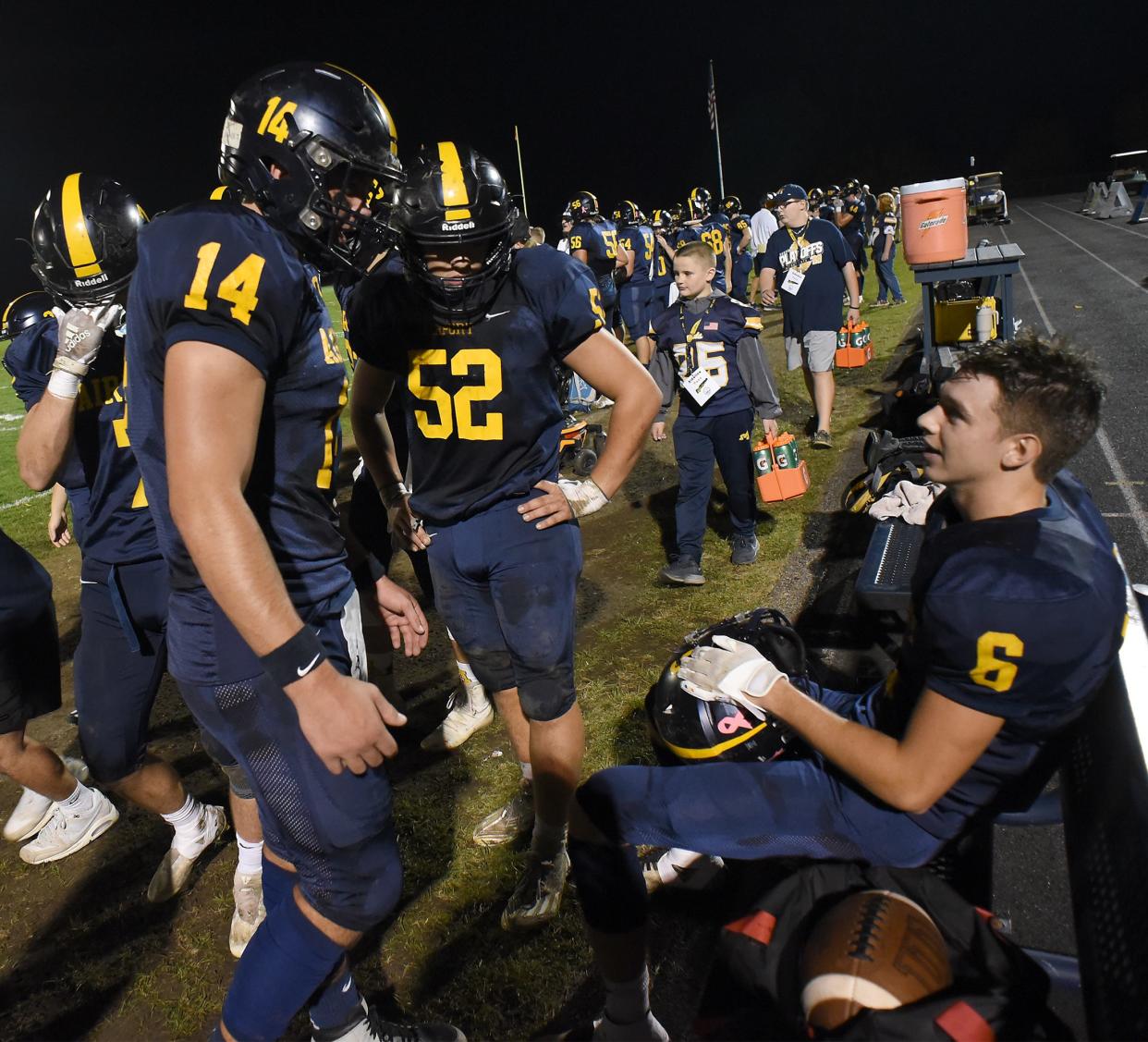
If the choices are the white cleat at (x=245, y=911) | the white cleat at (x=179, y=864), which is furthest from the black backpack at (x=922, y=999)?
the white cleat at (x=179, y=864)

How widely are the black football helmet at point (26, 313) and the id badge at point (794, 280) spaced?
6.23 m

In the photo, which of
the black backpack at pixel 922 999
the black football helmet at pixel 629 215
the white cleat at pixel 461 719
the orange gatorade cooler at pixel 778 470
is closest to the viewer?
the black backpack at pixel 922 999

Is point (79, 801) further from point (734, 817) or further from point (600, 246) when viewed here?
point (600, 246)

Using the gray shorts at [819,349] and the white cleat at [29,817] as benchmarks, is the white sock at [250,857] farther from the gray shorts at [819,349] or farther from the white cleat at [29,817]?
the gray shorts at [819,349]

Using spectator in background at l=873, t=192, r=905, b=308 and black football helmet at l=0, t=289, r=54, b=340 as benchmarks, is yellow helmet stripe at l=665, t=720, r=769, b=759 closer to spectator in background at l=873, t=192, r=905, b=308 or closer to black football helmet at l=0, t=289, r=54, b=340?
black football helmet at l=0, t=289, r=54, b=340

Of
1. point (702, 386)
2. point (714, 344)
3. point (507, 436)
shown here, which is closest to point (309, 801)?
point (507, 436)

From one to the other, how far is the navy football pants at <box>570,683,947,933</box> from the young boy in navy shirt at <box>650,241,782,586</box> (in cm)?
321

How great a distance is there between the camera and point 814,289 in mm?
Answer: 7797

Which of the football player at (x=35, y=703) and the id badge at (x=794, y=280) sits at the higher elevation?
the id badge at (x=794, y=280)

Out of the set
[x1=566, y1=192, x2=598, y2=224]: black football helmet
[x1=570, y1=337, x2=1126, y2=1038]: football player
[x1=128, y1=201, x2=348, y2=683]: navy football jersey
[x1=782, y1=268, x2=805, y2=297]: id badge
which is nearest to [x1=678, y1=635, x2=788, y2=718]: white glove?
[x1=570, y1=337, x2=1126, y2=1038]: football player

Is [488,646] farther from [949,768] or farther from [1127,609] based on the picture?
[1127,609]

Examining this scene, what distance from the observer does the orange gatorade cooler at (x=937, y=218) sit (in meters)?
7.37

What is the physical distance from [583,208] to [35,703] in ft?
37.7

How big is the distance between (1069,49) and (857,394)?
2205 inches
